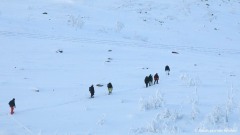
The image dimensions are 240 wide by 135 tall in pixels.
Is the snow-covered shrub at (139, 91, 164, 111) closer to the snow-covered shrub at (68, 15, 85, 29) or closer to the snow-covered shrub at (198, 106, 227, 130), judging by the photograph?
the snow-covered shrub at (198, 106, 227, 130)

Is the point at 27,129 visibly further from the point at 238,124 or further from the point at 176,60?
the point at 176,60

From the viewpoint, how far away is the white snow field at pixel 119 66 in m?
15.3

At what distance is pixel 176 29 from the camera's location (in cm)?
4947

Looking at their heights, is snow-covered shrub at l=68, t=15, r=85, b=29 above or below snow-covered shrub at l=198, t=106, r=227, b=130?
above

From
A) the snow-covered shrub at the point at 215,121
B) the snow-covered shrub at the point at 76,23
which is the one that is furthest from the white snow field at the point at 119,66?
the snow-covered shrub at the point at 76,23

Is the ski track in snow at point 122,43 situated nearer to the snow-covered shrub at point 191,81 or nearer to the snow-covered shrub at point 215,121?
the snow-covered shrub at point 191,81

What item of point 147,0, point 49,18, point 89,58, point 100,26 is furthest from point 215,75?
point 147,0

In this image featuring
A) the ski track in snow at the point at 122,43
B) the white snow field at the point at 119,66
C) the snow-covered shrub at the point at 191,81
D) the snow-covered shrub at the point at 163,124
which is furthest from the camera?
the ski track in snow at the point at 122,43

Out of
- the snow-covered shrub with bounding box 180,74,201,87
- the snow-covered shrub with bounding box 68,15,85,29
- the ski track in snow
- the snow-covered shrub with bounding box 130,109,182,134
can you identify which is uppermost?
the snow-covered shrub with bounding box 68,15,85,29

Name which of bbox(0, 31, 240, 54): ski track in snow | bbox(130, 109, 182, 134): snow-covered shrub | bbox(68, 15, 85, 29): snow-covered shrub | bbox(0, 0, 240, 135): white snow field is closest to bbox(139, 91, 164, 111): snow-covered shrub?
bbox(0, 0, 240, 135): white snow field

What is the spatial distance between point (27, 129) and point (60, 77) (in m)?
10.1

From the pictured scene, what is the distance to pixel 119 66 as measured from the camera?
28.4 meters

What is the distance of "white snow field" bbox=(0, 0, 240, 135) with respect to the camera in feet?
50.3

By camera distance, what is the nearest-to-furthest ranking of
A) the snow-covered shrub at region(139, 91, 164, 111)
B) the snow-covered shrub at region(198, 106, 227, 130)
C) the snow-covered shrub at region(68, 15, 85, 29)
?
the snow-covered shrub at region(198, 106, 227, 130), the snow-covered shrub at region(139, 91, 164, 111), the snow-covered shrub at region(68, 15, 85, 29)
